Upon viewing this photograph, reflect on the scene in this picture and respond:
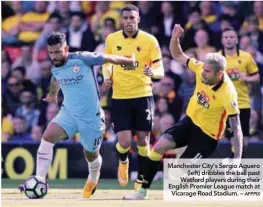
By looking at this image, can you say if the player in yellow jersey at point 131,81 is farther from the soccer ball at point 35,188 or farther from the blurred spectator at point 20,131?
the blurred spectator at point 20,131

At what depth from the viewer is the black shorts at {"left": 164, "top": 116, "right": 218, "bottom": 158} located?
11633 millimetres

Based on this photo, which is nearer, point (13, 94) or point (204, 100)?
point (204, 100)

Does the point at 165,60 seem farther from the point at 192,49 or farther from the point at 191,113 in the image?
the point at 191,113

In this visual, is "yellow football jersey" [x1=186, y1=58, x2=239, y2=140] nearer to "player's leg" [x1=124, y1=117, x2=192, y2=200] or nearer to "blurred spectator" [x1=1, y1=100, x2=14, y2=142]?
"player's leg" [x1=124, y1=117, x2=192, y2=200]

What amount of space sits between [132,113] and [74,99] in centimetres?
202

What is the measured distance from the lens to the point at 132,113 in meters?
13.3

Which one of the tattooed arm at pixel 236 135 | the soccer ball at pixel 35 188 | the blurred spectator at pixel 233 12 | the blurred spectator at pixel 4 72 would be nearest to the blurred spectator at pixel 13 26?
the blurred spectator at pixel 4 72

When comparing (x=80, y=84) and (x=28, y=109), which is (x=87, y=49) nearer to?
(x=28, y=109)

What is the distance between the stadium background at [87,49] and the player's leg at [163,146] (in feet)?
13.7

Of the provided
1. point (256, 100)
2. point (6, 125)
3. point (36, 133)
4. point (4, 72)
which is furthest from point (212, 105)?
point (4, 72)

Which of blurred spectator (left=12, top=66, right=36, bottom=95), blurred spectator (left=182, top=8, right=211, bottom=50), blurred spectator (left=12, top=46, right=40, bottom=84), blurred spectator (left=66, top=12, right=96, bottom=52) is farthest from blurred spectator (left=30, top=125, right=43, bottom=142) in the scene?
blurred spectator (left=182, top=8, right=211, bottom=50)

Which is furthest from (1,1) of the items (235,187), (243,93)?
(235,187)

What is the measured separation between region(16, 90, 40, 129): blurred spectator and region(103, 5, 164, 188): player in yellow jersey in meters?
3.98

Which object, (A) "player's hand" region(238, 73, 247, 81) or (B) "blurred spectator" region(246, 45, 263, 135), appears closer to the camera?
(A) "player's hand" region(238, 73, 247, 81)
